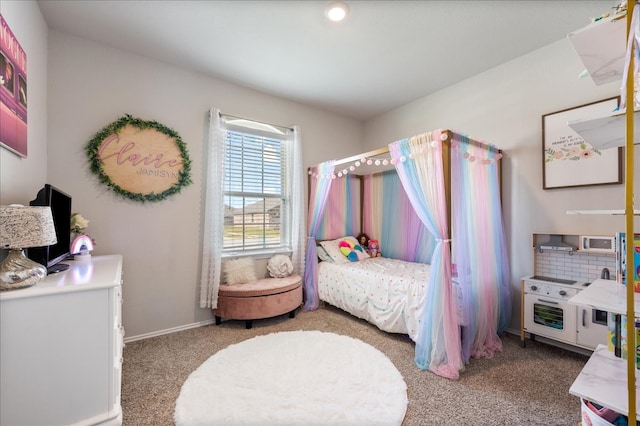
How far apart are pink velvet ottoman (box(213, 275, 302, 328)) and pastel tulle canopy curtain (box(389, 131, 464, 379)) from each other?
4.98ft

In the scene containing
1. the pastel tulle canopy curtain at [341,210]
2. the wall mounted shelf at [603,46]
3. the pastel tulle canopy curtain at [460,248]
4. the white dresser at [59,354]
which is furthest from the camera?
the pastel tulle canopy curtain at [341,210]

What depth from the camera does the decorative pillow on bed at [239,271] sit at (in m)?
3.06

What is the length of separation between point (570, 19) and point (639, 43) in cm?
186

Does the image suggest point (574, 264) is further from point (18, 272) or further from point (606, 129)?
point (18, 272)

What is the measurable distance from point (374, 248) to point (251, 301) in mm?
1901

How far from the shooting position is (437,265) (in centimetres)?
218

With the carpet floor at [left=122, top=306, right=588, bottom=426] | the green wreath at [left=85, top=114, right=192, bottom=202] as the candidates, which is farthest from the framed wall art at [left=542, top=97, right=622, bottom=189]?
the green wreath at [left=85, top=114, right=192, bottom=202]

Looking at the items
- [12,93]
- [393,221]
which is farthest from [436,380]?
[12,93]

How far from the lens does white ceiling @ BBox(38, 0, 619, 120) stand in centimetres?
207

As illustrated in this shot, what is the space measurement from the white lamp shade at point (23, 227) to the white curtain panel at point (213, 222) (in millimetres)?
1662

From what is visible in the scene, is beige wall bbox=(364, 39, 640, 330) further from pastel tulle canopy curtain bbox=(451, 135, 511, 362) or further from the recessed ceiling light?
the recessed ceiling light

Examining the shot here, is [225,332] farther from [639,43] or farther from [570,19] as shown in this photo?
[570,19]

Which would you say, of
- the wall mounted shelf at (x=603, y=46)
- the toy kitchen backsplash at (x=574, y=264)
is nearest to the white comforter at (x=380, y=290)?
the toy kitchen backsplash at (x=574, y=264)

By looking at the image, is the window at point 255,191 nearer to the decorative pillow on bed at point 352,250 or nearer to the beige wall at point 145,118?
the beige wall at point 145,118
